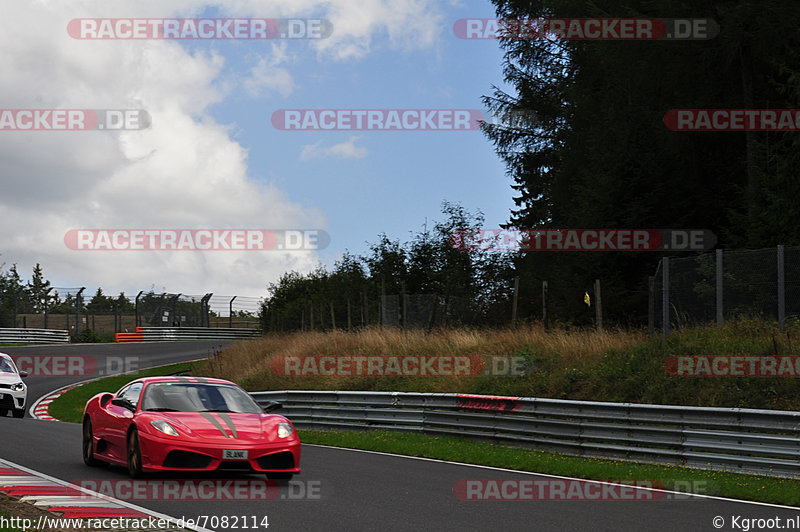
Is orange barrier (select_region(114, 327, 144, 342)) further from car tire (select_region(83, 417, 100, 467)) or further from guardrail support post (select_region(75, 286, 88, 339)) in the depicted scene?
car tire (select_region(83, 417, 100, 467))

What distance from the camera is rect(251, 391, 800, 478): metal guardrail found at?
42.0 feet

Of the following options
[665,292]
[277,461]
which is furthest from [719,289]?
[277,461]

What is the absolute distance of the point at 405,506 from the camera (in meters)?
9.84

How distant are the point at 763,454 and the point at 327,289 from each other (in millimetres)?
32302

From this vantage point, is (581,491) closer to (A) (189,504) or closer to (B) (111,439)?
(A) (189,504)

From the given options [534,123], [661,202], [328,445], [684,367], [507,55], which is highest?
[507,55]

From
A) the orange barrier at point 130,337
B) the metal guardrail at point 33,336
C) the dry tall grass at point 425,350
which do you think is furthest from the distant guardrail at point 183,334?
the dry tall grass at point 425,350

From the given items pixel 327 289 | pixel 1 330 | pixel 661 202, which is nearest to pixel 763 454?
pixel 661 202

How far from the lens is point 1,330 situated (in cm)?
4888

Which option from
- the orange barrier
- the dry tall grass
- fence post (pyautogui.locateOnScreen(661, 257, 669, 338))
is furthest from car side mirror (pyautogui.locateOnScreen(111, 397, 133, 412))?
the orange barrier

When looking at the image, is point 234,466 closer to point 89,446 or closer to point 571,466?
point 89,446

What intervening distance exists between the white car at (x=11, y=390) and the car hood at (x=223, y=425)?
44.2 feet

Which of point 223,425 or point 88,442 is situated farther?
point 88,442

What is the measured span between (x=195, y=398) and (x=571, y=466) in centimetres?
538
